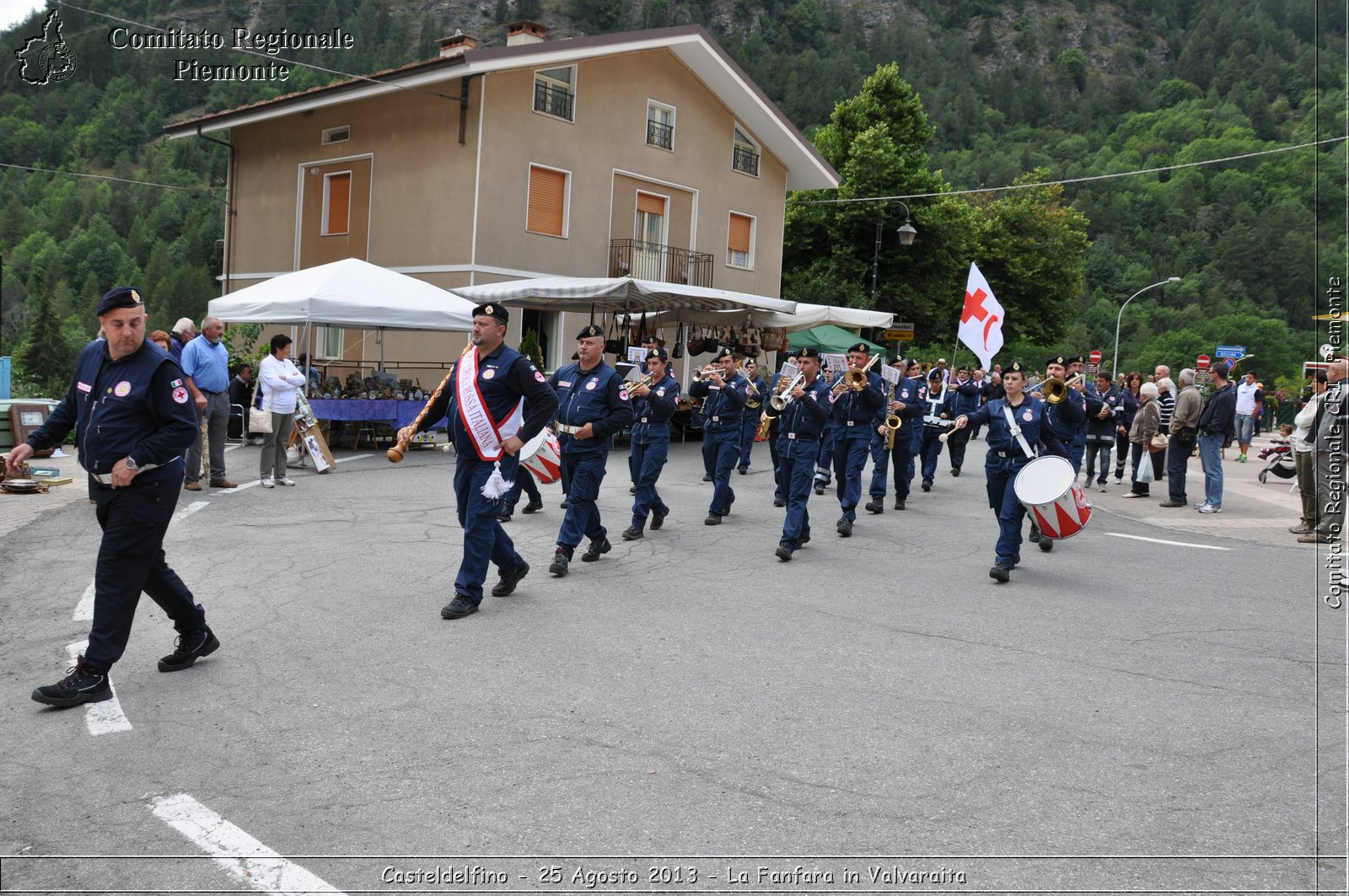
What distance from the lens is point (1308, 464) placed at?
1292cm

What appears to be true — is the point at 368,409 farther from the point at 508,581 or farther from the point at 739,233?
the point at 739,233

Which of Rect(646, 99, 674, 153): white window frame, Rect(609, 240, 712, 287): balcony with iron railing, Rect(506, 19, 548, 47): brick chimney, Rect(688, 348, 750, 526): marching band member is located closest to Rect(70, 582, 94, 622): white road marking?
Rect(688, 348, 750, 526): marching band member

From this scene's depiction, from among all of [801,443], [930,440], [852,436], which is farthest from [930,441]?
[801,443]

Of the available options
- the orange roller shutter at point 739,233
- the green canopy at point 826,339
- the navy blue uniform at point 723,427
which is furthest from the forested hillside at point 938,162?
the green canopy at point 826,339

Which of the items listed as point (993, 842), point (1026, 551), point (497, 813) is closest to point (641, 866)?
point (497, 813)

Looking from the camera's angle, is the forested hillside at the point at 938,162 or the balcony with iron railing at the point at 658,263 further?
the forested hillside at the point at 938,162

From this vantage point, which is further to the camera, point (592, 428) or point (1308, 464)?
point (1308, 464)

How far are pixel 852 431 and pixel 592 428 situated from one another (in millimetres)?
4213

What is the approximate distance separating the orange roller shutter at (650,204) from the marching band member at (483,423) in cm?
2139

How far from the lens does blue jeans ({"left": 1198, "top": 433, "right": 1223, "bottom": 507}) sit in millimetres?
14898

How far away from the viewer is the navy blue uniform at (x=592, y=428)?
8.41 m

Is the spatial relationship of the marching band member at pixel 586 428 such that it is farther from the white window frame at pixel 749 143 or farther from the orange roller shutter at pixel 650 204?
the white window frame at pixel 749 143

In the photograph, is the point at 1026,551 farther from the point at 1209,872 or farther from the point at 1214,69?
the point at 1214,69

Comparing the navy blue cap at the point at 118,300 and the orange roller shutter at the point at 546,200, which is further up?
the orange roller shutter at the point at 546,200
